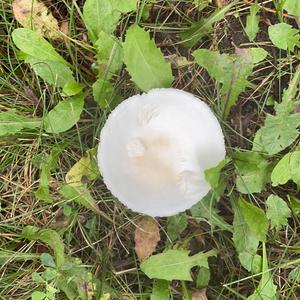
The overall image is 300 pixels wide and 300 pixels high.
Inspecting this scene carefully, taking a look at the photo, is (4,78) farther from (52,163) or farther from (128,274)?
(128,274)

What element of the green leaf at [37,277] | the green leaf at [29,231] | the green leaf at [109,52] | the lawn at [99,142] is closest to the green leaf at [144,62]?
the lawn at [99,142]

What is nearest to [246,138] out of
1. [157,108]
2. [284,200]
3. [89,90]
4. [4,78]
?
[284,200]

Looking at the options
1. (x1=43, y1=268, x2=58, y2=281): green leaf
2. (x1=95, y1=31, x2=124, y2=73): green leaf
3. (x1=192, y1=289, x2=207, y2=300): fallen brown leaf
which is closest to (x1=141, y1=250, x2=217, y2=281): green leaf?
(x1=192, y1=289, x2=207, y2=300): fallen brown leaf

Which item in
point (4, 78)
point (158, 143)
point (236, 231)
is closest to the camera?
point (158, 143)

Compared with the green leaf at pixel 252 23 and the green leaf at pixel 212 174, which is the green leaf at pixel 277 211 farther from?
the green leaf at pixel 252 23

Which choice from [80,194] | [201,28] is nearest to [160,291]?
[80,194]

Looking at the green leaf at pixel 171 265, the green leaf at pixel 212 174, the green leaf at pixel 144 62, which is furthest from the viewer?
the green leaf at pixel 171 265

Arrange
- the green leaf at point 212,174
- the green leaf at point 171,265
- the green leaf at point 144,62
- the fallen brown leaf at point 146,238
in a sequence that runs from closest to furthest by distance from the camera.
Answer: the green leaf at point 212,174, the green leaf at point 144,62, the green leaf at point 171,265, the fallen brown leaf at point 146,238
